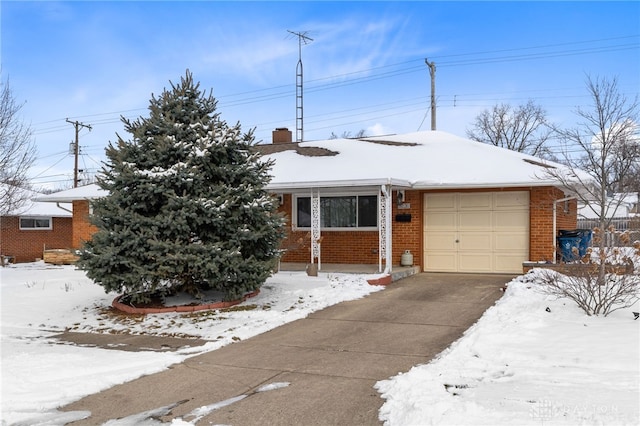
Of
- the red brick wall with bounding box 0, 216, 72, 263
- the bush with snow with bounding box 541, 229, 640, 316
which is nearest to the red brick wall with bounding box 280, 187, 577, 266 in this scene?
the bush with snow with bounding box 541, 229, 640, 316

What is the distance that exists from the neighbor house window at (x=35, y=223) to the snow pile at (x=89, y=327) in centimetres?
1537

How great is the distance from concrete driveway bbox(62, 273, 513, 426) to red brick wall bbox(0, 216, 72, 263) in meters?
23.6

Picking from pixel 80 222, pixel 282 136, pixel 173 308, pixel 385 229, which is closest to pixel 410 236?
pixel 385 229

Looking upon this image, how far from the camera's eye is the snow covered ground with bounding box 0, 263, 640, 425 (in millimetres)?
4305

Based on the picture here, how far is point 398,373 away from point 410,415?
156 cm

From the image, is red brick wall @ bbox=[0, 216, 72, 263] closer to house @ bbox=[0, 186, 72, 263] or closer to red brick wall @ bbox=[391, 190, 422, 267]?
house @ bbox=[0, 186, 72, 263]

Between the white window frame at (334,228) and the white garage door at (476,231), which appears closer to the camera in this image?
the white garage door at (476,231)

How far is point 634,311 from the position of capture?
7688mm

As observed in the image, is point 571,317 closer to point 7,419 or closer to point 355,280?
point 355,280

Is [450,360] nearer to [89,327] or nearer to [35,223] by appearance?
[89,327]

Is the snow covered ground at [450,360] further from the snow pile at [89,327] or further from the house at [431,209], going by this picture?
the house at [431,209]

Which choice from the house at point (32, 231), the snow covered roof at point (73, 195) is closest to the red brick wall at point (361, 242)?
the snow covered roof at point (73, 195)

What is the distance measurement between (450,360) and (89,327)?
20.4 ft

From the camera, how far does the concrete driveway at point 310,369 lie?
15.9ft
